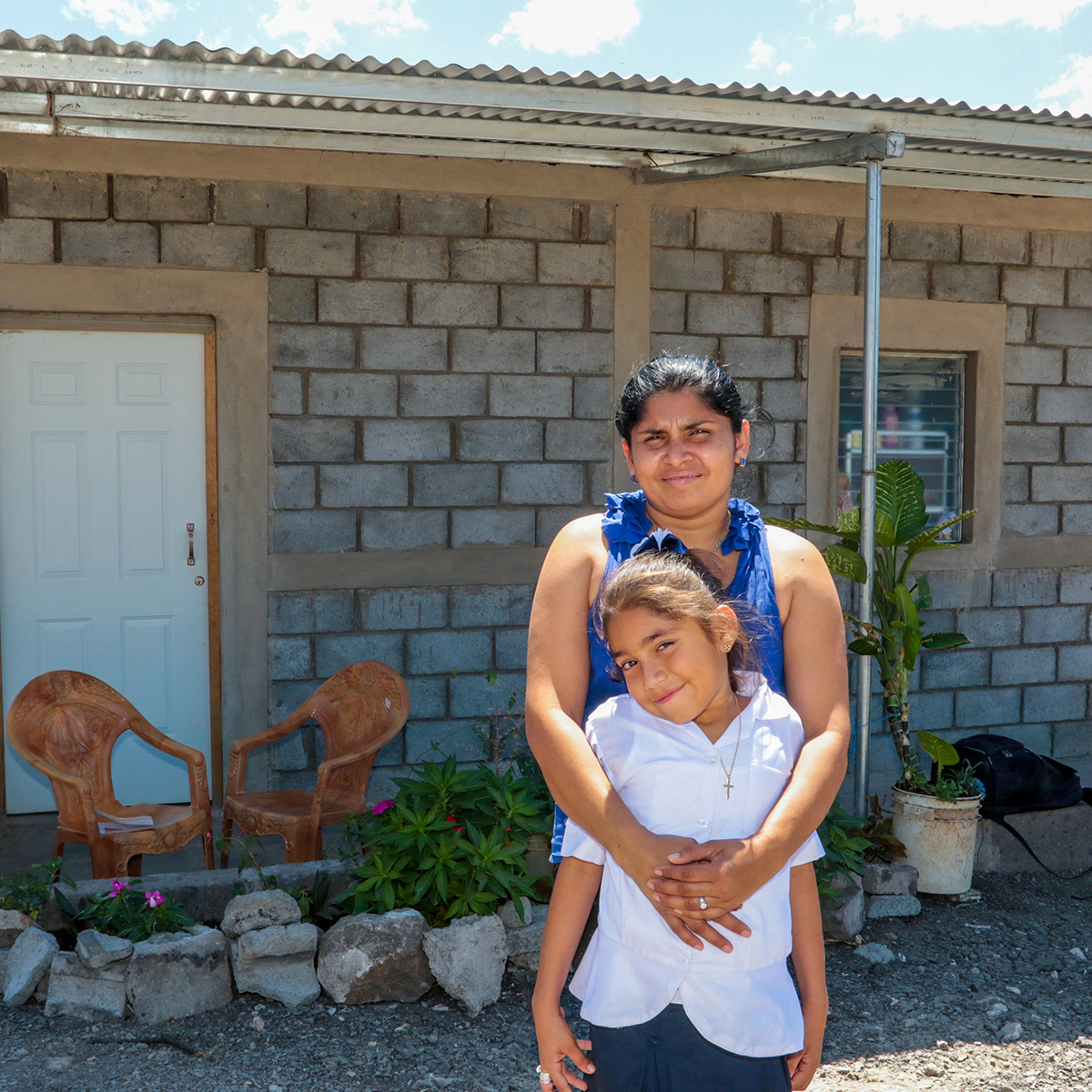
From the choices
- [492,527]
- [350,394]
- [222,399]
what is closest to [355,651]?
[492,527]

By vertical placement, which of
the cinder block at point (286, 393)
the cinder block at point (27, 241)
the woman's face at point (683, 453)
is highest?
the cinder block at point (27, 241)

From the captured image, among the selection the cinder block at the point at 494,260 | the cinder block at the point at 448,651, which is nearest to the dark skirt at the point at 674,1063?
the cinder block at the point at 448,651

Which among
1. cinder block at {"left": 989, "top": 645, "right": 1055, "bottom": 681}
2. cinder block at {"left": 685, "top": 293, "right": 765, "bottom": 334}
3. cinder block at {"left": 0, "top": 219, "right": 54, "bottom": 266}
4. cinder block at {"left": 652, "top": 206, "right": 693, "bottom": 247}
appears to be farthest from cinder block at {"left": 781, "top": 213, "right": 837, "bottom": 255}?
cinder block at {"left": 0, "top": 219, "right": 54, "bottom": 266}

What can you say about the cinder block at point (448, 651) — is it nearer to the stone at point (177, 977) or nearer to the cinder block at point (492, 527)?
the cinder block at point (492, 527)

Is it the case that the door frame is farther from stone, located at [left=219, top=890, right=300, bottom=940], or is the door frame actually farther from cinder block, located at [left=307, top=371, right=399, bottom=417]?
stone, located at [left=219, top=890, right=300, bottom=940]

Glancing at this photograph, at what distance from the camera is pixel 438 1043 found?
3.24 m

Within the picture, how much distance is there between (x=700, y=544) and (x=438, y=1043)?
6.71 feet

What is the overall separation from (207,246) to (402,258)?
86cm

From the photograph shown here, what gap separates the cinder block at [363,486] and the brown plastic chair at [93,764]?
1.38 metres

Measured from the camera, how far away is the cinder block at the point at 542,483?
17.6 feet

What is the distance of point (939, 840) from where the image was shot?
437cm

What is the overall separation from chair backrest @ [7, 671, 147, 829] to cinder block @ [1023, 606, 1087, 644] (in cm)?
459

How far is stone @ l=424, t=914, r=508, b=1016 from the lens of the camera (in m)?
3.39

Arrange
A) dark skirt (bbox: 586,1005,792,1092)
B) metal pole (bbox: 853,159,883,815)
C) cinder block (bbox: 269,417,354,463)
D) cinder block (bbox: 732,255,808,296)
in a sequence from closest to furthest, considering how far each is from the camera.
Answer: dark skirt (bbox: 586,1005,792,1092) < metal pole (bbox: 853,159,883,815) < cinder block (bbox: 269,417,354,463) < cinder block (bbox: 732,255,808,296)
